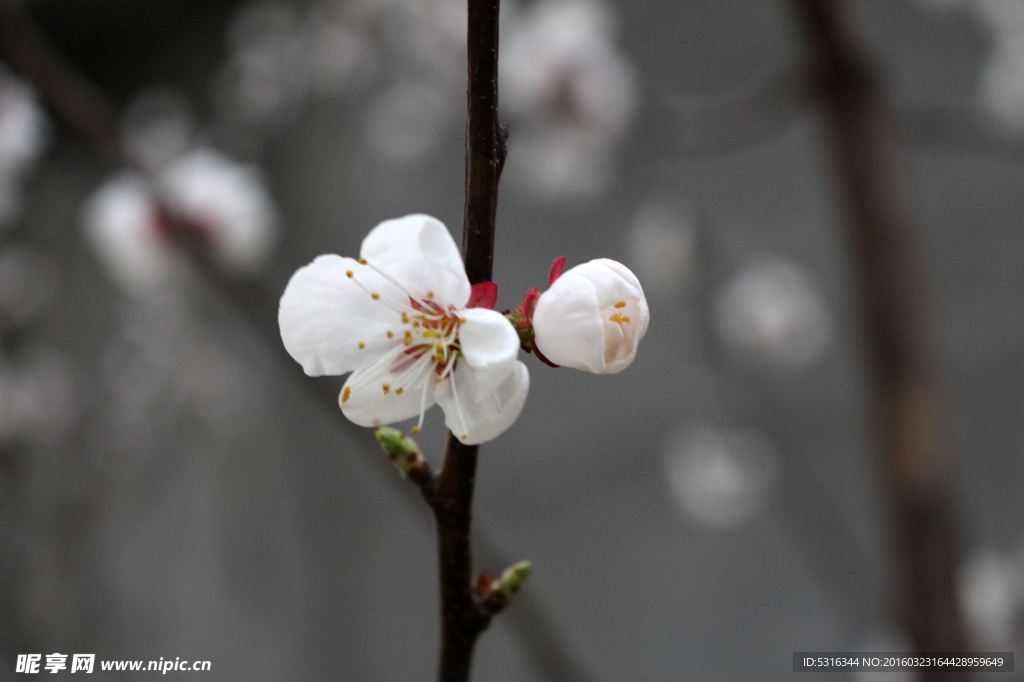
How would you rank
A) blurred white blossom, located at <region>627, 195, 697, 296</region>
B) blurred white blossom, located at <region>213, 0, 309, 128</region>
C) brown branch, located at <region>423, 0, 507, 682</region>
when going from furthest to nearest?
blurred white blossom, located at <region>213, 0, 309, 128</region> < blurred white blossom, located at <region>627, 195, 697, 296</region> < brown branch, located at <region>423, 0, 507, 682</region>

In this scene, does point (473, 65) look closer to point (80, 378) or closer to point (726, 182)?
point (726, 182)

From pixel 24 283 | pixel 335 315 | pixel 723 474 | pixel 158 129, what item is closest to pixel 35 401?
pixel 24 283

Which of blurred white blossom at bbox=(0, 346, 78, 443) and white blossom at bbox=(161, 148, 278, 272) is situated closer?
white blossom at bbox=(161, 148, 278, 272)

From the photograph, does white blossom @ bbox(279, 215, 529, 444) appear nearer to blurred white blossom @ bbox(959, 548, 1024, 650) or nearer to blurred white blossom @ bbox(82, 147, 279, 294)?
blurred white blossom @ bbox(82, 147, 279, 294)

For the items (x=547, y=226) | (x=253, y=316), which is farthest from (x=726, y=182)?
(x=253, y=316)

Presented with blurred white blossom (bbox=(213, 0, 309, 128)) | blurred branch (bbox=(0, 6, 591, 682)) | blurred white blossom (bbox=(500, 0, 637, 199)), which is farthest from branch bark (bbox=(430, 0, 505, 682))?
blurred white blossom (bbox=(213, 0, 309, 128))

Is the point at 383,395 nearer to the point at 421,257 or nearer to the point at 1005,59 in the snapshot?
the point at 421,257
